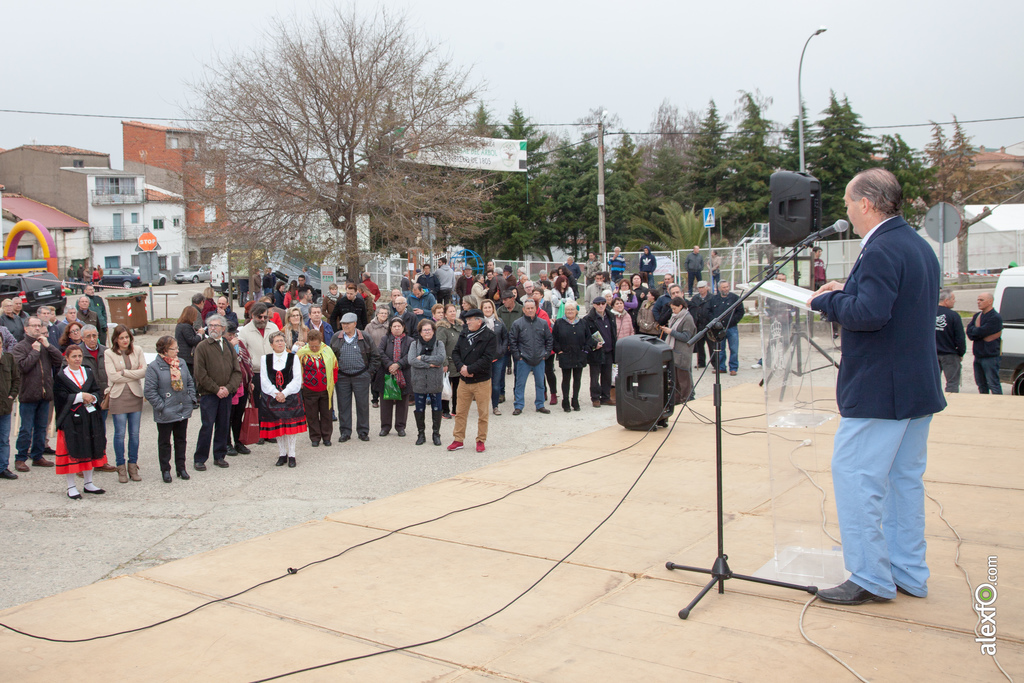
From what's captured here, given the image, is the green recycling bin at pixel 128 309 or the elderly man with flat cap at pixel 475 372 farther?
the green recycling bin at pixel 128 309

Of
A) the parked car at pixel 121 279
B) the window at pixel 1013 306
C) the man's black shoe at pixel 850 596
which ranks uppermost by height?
the parked car at pixel 121 279

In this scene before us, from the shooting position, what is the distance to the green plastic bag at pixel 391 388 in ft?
34.4

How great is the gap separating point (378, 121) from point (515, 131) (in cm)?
1554

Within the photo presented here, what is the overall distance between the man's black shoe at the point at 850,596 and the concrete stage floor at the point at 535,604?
4 centimetres

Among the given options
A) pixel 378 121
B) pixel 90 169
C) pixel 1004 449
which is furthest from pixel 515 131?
pixel 90 169

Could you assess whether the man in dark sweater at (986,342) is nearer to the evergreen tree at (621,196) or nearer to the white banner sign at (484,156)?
the white banner sign at (484,156)

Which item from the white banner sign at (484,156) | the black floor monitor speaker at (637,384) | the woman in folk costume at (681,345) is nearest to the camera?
the black floor monitor speaker at (637,384)

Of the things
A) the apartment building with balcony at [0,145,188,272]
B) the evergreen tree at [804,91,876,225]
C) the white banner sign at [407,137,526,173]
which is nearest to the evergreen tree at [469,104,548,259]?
the white banner sign at [407,137,526,173]

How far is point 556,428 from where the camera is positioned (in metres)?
10.8

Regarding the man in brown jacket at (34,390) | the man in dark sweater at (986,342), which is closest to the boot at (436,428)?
the man in brown jacket at (34,390)

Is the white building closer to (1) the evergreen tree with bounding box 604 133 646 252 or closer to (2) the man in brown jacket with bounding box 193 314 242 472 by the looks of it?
(1) the evergreen tree with bounding box 604 133 646 252

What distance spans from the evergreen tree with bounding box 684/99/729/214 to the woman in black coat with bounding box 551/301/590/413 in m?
31.5

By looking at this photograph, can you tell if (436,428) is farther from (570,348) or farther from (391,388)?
(570,348)

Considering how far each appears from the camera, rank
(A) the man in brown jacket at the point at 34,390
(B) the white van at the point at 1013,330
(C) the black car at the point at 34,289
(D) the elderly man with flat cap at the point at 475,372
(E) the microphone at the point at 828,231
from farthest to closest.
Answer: (C) the black car at the point at 34,289
(B) the white van at the point at 1013,330
(D) the elderly man with flat cap at the point at 475,372
(A) the man in brown jacket at the point at 34,390
(E) the microphone at the point at 828,231
